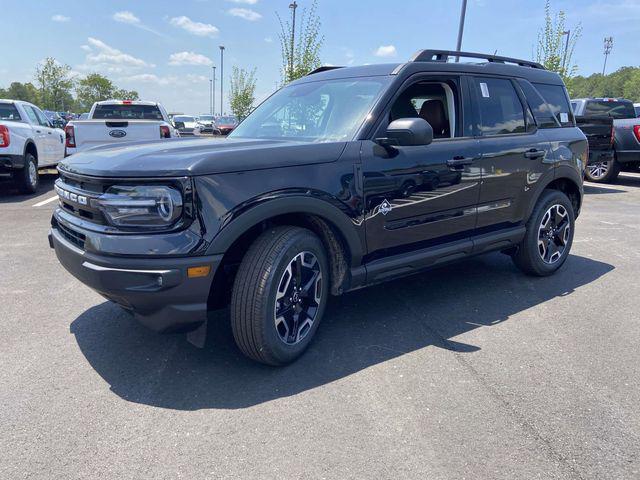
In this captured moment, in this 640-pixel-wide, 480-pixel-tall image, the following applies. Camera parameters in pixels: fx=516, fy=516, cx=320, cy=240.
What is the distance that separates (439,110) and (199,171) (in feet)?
7.88

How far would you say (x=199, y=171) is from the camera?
107 inches

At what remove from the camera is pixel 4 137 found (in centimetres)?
918

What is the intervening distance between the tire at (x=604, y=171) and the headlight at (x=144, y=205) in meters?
12.4

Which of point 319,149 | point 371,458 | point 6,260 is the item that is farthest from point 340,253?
point 6,260

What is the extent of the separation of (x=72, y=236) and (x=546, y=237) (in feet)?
13.9

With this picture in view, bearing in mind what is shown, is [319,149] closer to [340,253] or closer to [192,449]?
[340,253]

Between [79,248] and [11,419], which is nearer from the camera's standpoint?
[11,419]

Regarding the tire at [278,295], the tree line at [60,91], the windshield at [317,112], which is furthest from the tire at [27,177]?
the tree line at [60,91]

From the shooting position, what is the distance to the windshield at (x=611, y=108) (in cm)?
1304

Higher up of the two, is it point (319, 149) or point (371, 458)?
point (319, 149)

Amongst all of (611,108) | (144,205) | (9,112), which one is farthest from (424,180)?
(611,108)

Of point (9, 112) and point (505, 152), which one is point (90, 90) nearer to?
point (9, 112)

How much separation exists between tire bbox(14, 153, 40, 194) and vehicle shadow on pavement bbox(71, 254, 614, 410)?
6.84 meters

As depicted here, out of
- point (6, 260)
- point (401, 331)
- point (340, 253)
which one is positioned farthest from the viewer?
point (6, 260)
